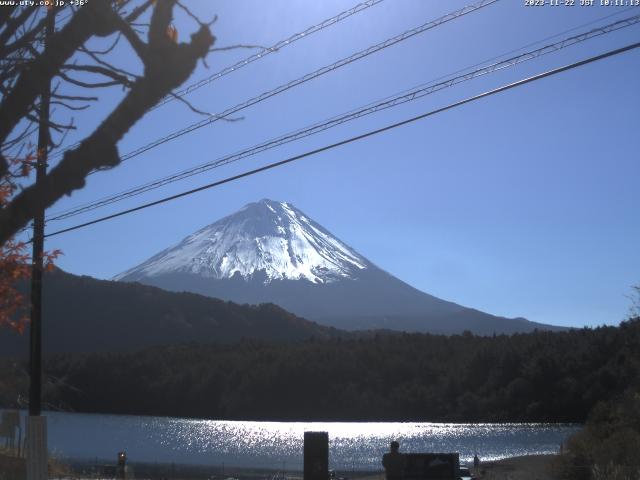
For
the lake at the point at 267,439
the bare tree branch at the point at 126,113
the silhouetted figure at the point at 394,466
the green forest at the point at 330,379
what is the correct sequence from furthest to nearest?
the green forest at the point at 330,379
the lake at the point at 267,439
the silhouetted figure at the point at 394,466
the bare tree branch at the point at 126,113

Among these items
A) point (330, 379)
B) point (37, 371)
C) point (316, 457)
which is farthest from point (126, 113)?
point (330, 379)

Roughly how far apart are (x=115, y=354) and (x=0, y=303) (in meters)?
91.8

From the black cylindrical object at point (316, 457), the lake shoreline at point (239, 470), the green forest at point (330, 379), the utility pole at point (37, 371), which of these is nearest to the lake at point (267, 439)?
Answer: the green forest at point (330, 379)

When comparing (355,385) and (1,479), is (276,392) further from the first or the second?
(1,479)

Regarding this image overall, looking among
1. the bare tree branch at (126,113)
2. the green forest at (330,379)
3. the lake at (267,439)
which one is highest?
the bare tree branch at (126,113)

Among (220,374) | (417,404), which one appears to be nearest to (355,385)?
(417,404)

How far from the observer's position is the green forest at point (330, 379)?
296ft

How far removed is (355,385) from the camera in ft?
328

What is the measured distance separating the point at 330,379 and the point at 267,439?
23.8 m

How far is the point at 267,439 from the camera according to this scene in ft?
258

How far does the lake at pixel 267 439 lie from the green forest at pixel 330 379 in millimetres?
2117

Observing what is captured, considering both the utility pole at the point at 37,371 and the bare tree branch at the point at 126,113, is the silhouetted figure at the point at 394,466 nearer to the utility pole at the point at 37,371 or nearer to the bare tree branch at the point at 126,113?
the utility pole at the point at 37,371

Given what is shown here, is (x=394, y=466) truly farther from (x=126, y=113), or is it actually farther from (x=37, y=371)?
(x=126, y=113)

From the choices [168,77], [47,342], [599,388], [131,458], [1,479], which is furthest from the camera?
[47,342]
